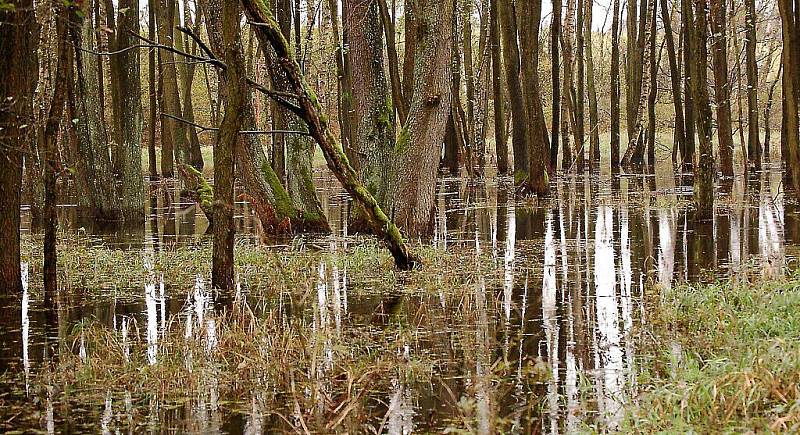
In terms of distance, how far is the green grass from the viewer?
4789 millimetres

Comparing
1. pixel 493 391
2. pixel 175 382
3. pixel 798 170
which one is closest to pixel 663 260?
pixel 798 170

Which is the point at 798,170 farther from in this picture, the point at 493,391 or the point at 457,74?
the point at 457,74

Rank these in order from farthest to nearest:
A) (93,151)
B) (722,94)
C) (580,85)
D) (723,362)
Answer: (580,85) → (722,94) → (93,151) → (723,362)

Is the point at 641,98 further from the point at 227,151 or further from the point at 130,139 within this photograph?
the point at 227,151

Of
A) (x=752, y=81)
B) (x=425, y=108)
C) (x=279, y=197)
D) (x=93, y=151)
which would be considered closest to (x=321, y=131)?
(x=425, y=108)

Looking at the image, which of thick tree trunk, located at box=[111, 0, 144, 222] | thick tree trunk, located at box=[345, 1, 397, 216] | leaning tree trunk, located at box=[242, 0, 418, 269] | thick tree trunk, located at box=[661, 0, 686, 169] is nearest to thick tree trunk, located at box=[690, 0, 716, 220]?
thick tree trunk, located at box=[345, 1, 397, 216]

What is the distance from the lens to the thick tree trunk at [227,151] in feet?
30.1

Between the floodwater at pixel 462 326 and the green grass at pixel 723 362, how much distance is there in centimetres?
25

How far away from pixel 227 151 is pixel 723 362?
516 cm

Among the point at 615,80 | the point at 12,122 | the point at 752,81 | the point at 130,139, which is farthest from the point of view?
the point at 615,80

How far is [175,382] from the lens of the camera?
20.5 feet

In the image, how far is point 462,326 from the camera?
26.3ft

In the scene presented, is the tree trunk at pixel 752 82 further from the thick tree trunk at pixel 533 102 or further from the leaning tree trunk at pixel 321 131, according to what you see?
the leaning tree trunk at pixel 321 131

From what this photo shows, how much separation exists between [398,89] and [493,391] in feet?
60.9
